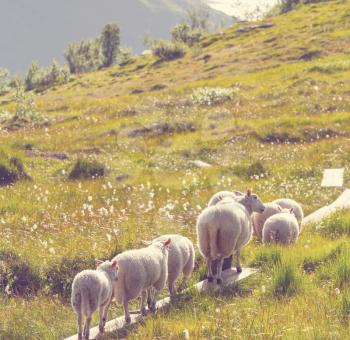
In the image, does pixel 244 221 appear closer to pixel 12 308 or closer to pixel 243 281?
pixel 243 281

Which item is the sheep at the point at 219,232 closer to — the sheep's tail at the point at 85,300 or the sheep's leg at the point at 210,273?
the sheep's leg at the point at 210,273

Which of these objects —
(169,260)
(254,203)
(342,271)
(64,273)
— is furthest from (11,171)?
(342,271)

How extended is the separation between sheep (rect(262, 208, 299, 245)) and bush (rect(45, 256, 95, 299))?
3726 mm

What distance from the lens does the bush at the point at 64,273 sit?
9.58 m

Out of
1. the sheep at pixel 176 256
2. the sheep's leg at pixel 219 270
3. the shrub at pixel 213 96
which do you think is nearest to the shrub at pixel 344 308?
the sheep's leg at pixel 219 270

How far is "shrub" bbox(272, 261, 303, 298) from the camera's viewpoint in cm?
767

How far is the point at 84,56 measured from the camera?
15938cm

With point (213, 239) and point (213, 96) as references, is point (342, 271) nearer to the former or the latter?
point (213, 239)

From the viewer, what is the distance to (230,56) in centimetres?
7225

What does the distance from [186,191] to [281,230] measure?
5.70 meters

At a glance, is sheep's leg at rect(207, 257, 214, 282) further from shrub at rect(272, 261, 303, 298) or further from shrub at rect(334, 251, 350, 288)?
shrub at rect(334, 251, 350, 288)

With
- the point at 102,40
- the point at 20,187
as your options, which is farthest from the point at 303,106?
the point at 102,40

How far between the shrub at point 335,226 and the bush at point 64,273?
5.23 m

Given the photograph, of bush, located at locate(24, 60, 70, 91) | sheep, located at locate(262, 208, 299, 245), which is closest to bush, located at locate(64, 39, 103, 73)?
bush, located at locate(24, 60, 70, 91)
